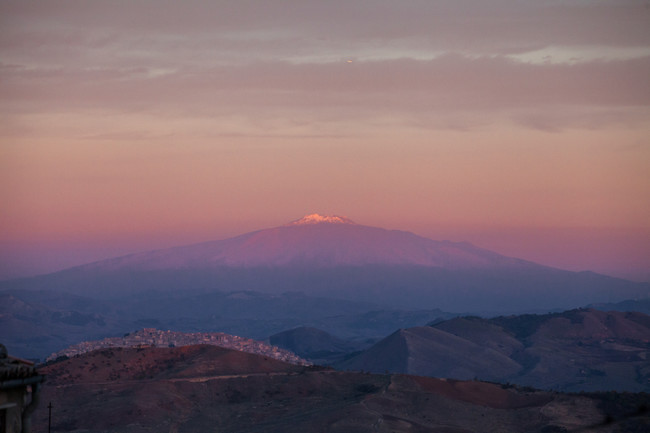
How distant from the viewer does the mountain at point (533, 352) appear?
231ft

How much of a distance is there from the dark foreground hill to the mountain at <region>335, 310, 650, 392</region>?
25.7m

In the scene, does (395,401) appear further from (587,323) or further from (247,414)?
(587,323)

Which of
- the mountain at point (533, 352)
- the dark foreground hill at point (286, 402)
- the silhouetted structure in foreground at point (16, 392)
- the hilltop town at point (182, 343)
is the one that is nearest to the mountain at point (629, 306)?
the mountain at point (533, 352)

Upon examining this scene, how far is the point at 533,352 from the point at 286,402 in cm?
4737

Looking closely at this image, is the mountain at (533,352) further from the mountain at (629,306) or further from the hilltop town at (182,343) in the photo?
the mountain at (629,306)

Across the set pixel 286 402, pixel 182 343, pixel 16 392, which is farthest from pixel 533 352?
pixel 16 392

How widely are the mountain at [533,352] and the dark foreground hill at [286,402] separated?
25741mm

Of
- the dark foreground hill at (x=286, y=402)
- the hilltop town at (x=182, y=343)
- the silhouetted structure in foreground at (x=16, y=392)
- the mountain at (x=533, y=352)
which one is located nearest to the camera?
the silhouetted structure in foreground at (x=16, y=392)

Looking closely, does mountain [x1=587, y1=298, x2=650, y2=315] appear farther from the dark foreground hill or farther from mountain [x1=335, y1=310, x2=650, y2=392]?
Answer: the dark foreground hill

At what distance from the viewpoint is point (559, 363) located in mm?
76875

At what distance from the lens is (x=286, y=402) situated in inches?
1578

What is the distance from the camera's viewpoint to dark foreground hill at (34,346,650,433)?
3497cm

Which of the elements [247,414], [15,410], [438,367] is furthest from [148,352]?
[15,410]

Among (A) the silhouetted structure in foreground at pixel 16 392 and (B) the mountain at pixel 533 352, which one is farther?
(B) the mountain at pixel 533 352
